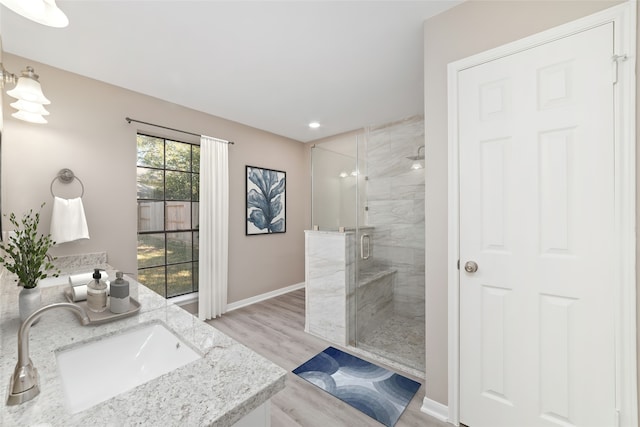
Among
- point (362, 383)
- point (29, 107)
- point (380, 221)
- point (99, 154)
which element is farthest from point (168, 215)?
point (362, 383)

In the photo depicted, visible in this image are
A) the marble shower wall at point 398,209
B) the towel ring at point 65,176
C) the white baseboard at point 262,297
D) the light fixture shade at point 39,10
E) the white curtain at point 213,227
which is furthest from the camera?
the white baseboard at point 262,297

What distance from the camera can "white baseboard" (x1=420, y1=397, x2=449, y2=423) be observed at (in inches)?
65.2

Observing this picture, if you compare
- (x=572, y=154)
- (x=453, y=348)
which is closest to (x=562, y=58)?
(x=572, y=154)

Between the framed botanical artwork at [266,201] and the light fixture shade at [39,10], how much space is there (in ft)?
8.94

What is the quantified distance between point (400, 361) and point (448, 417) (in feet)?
2.28

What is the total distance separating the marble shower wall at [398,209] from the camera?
303 centimetres

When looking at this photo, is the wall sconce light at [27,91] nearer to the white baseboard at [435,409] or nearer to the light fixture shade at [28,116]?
the light fixture shade at [28,116]

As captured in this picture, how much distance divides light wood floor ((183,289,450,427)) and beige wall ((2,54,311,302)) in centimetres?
51

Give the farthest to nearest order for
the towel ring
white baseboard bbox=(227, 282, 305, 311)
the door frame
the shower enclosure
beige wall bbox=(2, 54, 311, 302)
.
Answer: white baseboard bbox=(227, 282, 305, 311)
the shower enclosure
the towel ring
beige wall bbox=(2, 54, 311, 302)
the door frame

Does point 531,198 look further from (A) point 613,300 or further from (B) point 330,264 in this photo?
(B) point 330,264

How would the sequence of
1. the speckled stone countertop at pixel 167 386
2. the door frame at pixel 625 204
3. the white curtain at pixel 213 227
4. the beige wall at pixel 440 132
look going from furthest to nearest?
the white curtain at pixel 213 227 < the beige wall at pixel 440 132 < the door frame at pixel 625 204 < the speckled stone countertop at pixel 167 386

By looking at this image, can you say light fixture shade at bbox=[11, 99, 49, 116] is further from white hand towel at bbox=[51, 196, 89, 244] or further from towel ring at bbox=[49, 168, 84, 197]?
white hand towel at bbox=[51, 196, 89, 244]

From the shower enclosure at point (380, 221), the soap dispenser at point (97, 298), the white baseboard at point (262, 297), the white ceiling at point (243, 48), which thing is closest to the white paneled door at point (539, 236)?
the white ceiling at point (243, 48)

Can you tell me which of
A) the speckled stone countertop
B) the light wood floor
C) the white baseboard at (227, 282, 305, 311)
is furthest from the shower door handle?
the speckled stone countertop
